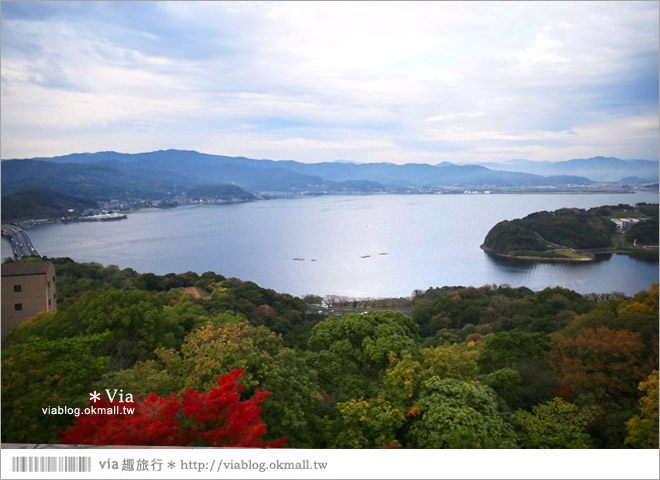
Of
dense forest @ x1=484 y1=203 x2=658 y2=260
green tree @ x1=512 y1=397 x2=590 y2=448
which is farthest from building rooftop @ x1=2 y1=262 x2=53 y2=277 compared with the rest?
dense forest @ x1=484 y1=203 x2=658 y2=260

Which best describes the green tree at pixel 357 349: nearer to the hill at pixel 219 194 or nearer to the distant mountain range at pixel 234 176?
the distant mountain range at pixel 234 176

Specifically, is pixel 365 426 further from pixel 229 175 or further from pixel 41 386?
pixel 229 175

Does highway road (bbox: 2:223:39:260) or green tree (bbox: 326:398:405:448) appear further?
highway road (bbox: 2:223:39:260)

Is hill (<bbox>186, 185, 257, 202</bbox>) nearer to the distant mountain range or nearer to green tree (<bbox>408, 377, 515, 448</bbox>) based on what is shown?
the distant mountain range

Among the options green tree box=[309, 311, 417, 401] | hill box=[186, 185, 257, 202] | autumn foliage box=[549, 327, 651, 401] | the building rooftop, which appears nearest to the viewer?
autumn foliage box=[549, 327, 651, 401]

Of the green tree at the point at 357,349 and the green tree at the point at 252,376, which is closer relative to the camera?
the green tree at the point at 252,376

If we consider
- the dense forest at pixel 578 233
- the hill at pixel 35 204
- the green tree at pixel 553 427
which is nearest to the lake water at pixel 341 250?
the dense forest at pixel 578 233
